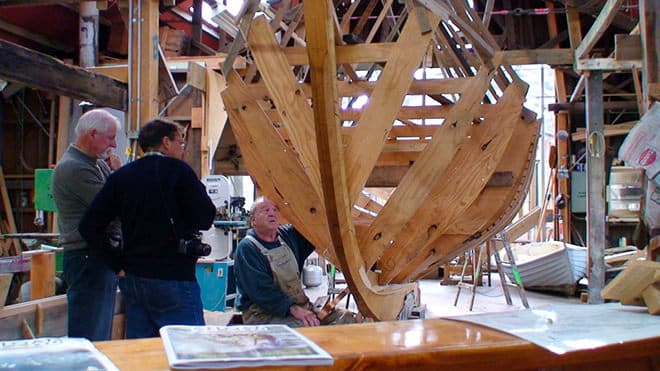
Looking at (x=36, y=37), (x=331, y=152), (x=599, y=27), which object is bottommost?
(x=331, y=152)

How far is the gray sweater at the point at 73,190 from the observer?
8.90ft

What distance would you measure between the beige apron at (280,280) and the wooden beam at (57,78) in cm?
136

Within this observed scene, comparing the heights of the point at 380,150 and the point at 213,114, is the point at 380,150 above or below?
below

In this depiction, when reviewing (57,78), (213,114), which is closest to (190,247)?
(57,78)

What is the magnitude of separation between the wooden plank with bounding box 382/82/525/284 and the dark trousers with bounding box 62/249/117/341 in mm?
1414

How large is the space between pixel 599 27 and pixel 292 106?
2.67 m

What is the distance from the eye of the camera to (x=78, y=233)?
2.71 metres

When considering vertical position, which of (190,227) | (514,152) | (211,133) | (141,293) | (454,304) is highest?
(211,133)

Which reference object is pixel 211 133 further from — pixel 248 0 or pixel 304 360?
pixel 304 360

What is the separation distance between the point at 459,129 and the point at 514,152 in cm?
116

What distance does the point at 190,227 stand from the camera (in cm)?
257

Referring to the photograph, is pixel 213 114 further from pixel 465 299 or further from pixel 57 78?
pixel 465 299

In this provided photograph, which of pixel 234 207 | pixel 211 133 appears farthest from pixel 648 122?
pixel 234 207

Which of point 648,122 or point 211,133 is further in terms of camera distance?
point 211,133
